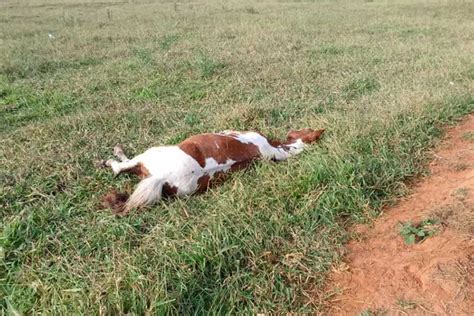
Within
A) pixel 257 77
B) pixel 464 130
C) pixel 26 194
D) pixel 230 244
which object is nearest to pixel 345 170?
pixel 230 244

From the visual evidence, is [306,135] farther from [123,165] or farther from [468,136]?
[123,165]

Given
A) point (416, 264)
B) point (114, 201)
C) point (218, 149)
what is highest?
point (218, 149)

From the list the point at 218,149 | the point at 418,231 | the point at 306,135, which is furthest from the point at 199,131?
the point at 418,231

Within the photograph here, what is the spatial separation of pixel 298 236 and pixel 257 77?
451 centimetres

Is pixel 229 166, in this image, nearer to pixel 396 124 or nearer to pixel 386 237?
pixel 386 237

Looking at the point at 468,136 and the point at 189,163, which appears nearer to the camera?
the point at 189,163

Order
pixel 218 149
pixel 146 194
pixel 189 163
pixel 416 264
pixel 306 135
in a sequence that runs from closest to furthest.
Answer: pixel 416 264 → pixel 146 194 → pixel 189 163 → pixel 218 149 → pixel 306 135

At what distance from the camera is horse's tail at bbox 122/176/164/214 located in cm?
326

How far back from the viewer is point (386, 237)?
9.68ft

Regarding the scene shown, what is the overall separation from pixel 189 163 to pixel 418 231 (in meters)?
1.75

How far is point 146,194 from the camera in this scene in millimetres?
3305

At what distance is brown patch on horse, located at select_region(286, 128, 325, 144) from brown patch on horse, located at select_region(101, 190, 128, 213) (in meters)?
1.79

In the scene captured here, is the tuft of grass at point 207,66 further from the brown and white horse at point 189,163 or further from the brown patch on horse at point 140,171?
the brown patch on horse at point 140,171

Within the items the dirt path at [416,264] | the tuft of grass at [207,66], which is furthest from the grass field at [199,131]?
the dirt path at [416,264]
